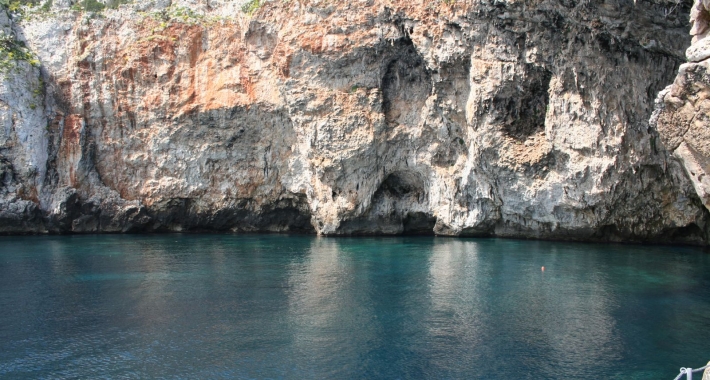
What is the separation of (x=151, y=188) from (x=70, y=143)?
7.13m

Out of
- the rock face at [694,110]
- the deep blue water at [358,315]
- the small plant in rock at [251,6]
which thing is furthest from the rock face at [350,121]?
the rock face at [694,110]

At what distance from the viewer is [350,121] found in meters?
38.2

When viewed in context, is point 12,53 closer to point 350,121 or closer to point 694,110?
point 350,121

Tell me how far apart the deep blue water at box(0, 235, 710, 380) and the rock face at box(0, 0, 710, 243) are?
5.40 meters

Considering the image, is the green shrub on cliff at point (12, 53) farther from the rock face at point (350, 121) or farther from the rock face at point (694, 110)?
the rock face at point (694, 110)

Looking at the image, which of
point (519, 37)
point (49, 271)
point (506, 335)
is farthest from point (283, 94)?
point (506, 335)

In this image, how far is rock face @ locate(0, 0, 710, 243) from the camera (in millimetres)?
29797

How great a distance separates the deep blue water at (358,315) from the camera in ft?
45.9

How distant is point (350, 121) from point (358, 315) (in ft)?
71.9

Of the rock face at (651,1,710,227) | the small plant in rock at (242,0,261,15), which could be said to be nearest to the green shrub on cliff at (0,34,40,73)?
the small plant in rock at (242,0,261,15)

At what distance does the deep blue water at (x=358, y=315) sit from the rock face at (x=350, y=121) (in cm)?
540

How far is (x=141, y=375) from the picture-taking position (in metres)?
13.4

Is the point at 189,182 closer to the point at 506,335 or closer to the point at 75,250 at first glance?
the point at 75,250

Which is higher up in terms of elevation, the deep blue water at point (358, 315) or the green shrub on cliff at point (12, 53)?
the green shrub on cliff at point (12, 53)
